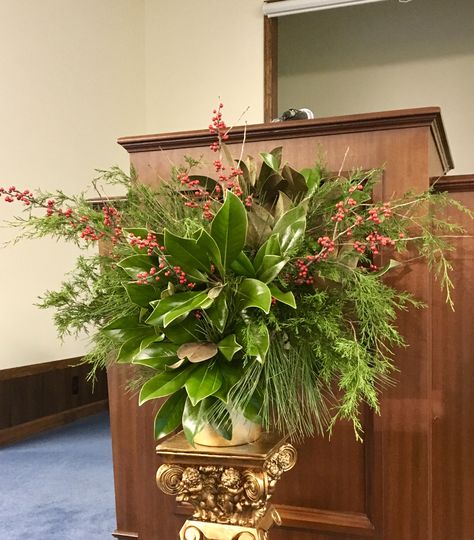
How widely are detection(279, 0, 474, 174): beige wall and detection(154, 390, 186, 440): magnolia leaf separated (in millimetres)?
3842

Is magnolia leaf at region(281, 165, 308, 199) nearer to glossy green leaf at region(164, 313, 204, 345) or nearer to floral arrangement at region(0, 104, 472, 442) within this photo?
floral arrangement at region(0, 104, 472, 442)

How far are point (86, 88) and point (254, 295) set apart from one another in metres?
3.08

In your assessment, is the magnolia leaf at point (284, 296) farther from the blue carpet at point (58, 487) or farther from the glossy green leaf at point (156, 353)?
the blue carpet at point (58, 487)

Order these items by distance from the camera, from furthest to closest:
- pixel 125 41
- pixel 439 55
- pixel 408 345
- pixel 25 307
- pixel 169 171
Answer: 1. pixel 439 55
2. pixel 125 41
3. pixel 25 307
4. pixel 169 171
5. pixel 408 345

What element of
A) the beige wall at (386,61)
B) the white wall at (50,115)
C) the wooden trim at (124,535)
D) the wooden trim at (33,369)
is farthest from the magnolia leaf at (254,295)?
the beige wall at (386,61)

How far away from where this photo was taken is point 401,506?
1217 mm

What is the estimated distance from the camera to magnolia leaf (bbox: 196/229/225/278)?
0.83 m

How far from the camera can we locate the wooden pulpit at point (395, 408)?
1.21 metres

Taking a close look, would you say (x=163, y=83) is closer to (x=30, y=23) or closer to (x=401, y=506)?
(x=30, y=23)

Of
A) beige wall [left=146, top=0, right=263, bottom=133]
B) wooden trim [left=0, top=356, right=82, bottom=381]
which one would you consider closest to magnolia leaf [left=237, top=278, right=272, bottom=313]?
wooden trim [left=0, top=356, right=82, bottom=381]

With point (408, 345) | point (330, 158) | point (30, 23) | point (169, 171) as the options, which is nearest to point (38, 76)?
point (30, 23)

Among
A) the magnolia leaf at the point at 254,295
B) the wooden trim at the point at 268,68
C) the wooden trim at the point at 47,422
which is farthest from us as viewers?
the wooden trim at the point at 268,68

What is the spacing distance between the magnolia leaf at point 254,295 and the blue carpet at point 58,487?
124cm

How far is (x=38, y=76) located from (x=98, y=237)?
2.54 meters
